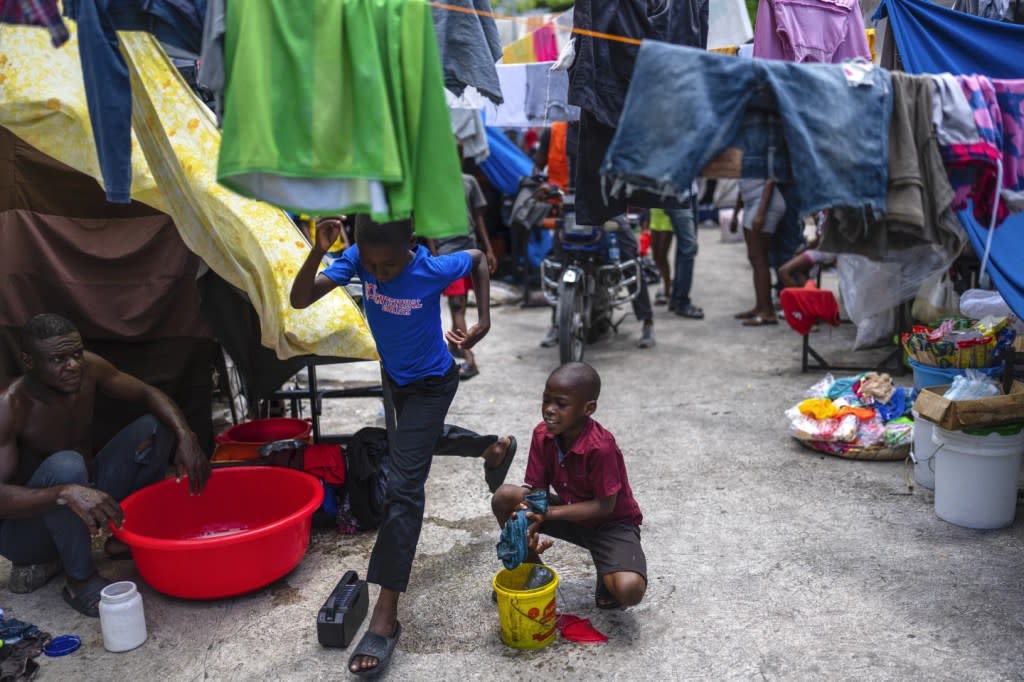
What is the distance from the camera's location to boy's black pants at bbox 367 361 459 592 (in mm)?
3279

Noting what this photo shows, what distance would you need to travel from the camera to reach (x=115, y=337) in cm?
457

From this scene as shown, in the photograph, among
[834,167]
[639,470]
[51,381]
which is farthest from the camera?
[639,470]

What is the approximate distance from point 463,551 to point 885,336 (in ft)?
15.0

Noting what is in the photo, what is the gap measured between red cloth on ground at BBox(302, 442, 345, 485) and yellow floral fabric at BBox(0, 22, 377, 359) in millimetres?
615

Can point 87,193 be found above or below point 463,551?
above

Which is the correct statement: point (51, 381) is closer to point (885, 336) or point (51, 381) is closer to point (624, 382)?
point (624, 382)

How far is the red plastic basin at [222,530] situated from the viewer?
138 inches

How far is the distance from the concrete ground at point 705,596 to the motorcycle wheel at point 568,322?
137cm

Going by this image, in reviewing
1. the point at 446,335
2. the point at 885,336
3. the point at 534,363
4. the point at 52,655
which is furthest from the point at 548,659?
the point at 885,336

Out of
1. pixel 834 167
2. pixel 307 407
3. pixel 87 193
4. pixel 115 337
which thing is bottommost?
pixel 307 407

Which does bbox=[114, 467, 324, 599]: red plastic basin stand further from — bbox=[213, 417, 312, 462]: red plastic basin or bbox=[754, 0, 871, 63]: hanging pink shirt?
bbox=[754, 0, 871, 63]: hanging pink shirt

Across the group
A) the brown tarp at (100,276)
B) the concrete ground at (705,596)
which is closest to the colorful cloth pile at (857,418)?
the concrete ground at (705,596)

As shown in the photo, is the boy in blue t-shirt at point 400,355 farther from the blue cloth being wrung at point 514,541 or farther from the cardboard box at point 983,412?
the cardboard box at point 983,412

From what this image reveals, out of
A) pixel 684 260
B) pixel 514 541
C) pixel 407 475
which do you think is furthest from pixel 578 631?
pixel 684 260
